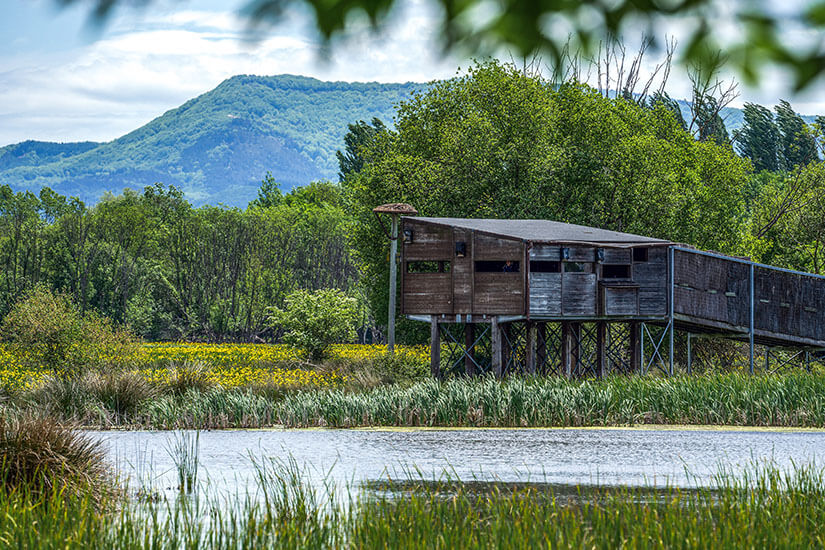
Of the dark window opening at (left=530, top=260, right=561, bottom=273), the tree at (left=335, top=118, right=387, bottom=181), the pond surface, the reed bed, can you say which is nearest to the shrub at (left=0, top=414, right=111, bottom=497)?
the reed bed

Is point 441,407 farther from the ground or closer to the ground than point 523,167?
closer to the ground

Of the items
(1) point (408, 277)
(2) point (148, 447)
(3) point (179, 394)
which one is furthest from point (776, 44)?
(1) point (408, 277)

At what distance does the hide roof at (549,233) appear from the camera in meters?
33.8

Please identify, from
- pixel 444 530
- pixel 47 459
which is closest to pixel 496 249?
pixel 47 459

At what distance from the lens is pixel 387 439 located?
2230 cm

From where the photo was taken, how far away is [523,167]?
1829 inches

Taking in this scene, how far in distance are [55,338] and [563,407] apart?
51.5 feet

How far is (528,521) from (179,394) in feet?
55.2

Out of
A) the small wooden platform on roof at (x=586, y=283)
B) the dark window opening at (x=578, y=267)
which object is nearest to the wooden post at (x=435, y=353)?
the small wooden platform on roof at (x=586, y=283)

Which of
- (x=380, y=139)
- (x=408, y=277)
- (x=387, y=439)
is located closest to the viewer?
(x=387, y=439)

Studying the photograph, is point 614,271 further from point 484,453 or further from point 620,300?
point 484,453

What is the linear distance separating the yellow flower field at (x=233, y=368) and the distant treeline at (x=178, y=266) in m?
18.0

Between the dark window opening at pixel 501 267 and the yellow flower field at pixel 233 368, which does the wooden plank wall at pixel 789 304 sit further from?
the yellow flower field at pixel 233 368

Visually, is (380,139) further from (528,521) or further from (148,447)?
(528,521)
